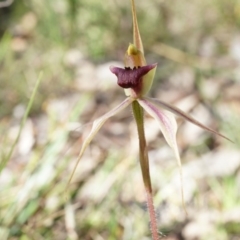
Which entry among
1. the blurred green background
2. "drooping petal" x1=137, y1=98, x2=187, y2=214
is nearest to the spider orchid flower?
"drooping petal" x1=137, y1=98, x2=187, y2=214

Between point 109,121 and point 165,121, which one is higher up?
point 109,121

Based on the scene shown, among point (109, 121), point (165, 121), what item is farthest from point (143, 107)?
point (109, 121)

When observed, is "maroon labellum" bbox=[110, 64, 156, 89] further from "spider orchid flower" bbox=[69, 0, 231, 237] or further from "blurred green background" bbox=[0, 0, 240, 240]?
"blurred green background" bbox=[0, 0, 240, 240]

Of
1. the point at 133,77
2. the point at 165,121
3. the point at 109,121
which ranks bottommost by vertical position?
the point at 165,121

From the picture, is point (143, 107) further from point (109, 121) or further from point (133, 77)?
point (109, 121)

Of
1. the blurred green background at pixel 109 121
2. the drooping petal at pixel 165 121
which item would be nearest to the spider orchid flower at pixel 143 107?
the drooping petal at pixel 165 121

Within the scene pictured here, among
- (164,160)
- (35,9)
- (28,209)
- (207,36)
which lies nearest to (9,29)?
(35,9)

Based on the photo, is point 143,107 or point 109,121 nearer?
point 143,107

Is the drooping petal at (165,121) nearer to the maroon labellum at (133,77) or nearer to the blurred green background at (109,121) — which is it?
the maroon labellum at (133,77)

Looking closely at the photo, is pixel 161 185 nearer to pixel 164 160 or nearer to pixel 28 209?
pixel 164 160

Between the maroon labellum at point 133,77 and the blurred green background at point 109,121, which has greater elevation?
A: the blurred green background at point 109,121
